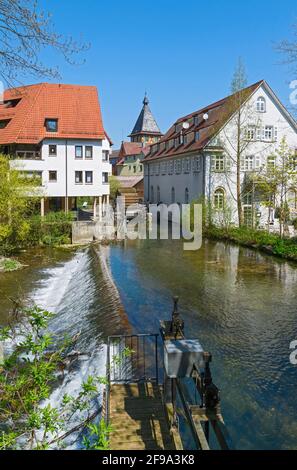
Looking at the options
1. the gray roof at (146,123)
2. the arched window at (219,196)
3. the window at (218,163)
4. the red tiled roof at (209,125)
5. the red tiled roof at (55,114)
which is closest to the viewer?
the red tiled roof at (55,114)

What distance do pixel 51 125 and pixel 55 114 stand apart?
1367 millimetres

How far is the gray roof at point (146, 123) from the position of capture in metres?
89.5

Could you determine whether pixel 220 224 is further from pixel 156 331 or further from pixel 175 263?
pixel 156 331

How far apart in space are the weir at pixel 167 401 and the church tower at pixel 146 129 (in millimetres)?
82198

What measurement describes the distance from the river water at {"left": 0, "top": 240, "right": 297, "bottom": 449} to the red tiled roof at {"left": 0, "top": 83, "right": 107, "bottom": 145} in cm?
1063

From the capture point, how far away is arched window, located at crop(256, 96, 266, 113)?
110 ft

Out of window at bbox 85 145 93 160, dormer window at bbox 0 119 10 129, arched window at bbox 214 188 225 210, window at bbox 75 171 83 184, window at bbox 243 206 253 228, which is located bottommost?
window at bbox 243 206 253 228

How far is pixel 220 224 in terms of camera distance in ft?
97.7

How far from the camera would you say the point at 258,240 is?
2503 centimetres

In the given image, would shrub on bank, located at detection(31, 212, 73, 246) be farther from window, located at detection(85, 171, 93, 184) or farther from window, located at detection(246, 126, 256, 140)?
window, located at detection(246, 126, 256, 140)

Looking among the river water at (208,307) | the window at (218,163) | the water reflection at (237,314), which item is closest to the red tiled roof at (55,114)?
the window at (218,163)

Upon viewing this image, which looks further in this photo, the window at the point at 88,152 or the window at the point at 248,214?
the window at the point at 248,214

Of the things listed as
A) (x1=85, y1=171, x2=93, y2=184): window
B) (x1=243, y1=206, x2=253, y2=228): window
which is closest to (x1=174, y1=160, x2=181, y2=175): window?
(x1=243, y1=206, x2=253, y2=228): window

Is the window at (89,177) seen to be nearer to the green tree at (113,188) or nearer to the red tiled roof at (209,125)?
the red tiled roof at (209,125)
